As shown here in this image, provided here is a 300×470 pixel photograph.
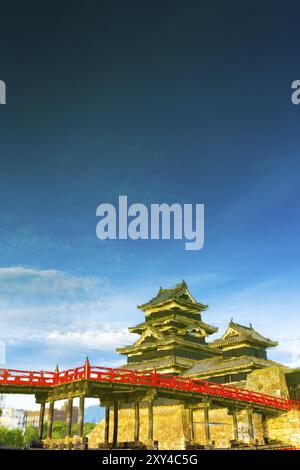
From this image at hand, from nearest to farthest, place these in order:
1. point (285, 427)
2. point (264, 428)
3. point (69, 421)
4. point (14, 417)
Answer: point (69, 421) → point (285, 427) → point (264, 428) → point (14, 417)

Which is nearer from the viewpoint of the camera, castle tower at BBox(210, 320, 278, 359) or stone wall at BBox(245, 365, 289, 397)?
stone wall at BBox(245, 365, 289, 397)

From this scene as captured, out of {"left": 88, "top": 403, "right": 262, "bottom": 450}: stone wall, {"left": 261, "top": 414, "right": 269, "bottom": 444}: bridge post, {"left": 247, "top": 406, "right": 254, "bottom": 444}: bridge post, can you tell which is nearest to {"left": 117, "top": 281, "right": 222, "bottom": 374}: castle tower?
{"left": 88, "top": 403, "right": 262, "bottom": 450}: stone wall


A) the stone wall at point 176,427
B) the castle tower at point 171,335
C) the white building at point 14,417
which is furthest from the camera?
the white building at point 14,417

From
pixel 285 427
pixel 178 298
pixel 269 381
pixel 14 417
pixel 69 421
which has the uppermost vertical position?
pixel 178 298

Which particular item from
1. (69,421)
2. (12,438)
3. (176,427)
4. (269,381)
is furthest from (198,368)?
(12,438)

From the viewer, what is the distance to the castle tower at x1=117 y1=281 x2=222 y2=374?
4672cm

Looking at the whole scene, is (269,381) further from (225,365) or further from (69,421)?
(69,421)

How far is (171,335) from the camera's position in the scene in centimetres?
4788

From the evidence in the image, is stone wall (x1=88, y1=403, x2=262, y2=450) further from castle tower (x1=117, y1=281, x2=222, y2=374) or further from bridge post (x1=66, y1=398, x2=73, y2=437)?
bridge post (x1=66, y1=398, x2=73, y2=437)

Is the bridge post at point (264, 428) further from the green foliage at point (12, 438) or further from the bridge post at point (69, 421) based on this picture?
the green foliage at point (12, 438)

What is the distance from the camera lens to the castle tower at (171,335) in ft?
153

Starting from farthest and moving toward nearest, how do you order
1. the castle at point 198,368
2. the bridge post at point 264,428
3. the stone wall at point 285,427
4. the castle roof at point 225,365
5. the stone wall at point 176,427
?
1. the castle roof at point 225,365
2. the stone wall at point 176,427
3. the castle at point 198,368
4. the bridge post at point 264,428
5. the stone wall at point 285,427

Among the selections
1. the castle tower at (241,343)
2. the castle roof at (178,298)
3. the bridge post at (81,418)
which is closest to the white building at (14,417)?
the castle roof at (178,298)
